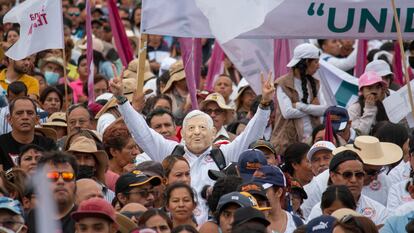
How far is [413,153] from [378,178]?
1.04 meters

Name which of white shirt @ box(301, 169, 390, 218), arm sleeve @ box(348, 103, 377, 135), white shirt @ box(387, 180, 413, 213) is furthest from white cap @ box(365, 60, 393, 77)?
white shirt @ box(387, 180, 413, 213)

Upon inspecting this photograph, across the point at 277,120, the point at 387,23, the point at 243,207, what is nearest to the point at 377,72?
the point at 277,120

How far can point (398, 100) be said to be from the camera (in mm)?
14977

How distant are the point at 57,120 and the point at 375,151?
3.66 metres

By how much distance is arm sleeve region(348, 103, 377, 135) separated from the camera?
16.6 metres

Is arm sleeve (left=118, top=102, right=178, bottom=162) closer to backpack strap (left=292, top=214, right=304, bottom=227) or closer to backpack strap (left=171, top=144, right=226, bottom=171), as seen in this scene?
backpack strap (left=171, top=144, right=226, bottom=171)

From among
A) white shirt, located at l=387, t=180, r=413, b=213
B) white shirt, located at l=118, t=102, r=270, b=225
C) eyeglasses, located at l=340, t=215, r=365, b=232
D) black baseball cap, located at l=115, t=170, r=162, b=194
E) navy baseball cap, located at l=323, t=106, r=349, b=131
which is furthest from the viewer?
navy baseball cap, located at l=323, t=106, r=349, b=131

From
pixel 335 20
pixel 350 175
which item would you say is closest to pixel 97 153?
pixel 350 175

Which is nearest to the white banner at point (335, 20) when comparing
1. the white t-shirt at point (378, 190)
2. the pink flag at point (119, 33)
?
the white t-shirt at point (378, 190)

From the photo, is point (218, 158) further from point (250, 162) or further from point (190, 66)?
point (190, 66)

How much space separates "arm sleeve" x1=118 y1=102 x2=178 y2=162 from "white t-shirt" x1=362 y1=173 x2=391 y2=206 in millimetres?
1689

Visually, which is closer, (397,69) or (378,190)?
(378,190)

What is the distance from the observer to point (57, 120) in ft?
52.5

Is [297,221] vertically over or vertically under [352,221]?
under
